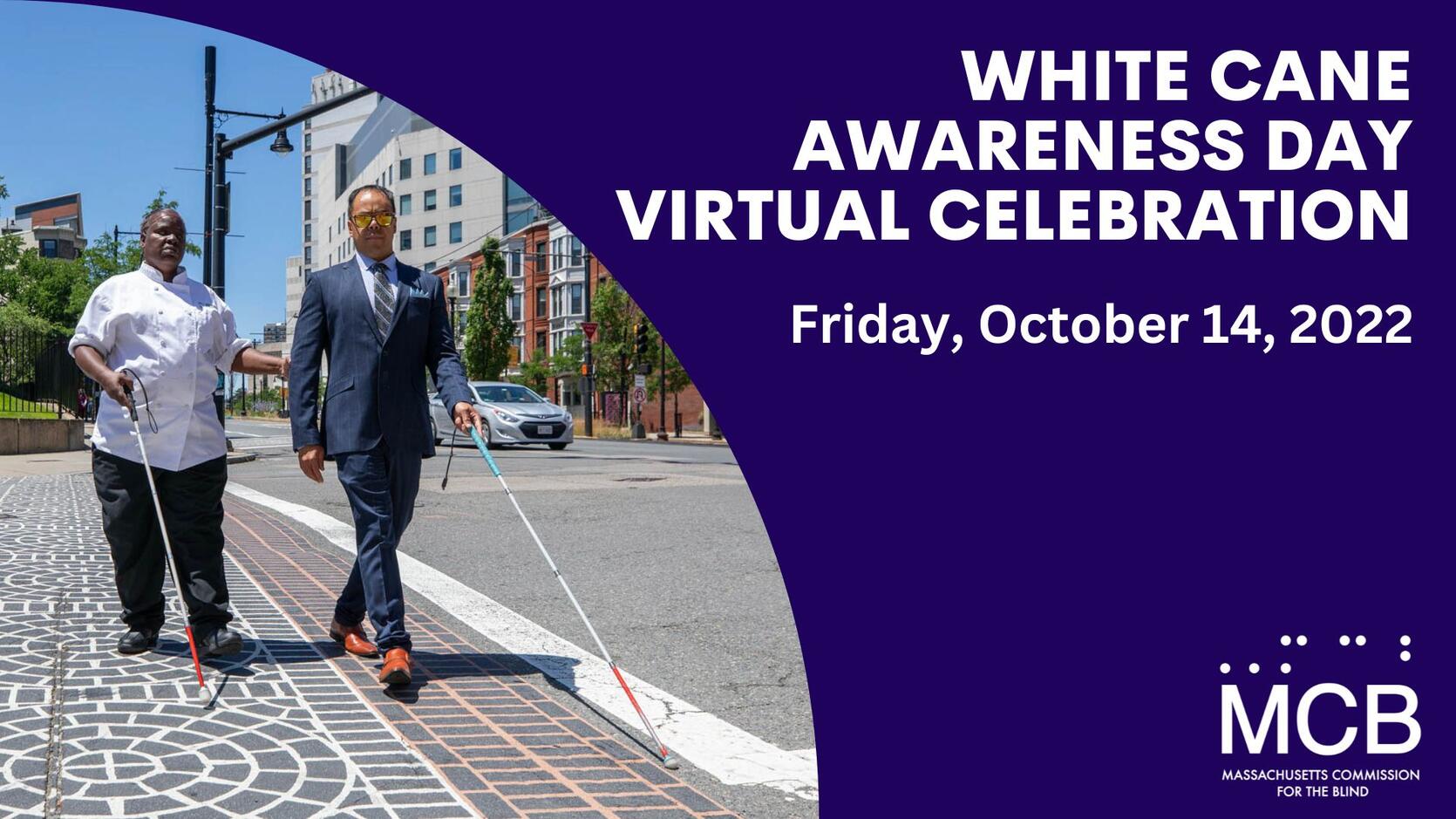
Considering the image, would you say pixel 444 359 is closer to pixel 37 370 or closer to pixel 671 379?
pixel 37 370

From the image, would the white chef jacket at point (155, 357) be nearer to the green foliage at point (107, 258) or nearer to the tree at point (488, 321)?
the green foliage at point (107, 258)

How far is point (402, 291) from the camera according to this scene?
5285mm

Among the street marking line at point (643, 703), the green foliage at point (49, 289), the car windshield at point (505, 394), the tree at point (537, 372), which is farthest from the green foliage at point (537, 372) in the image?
the street marking line at point (643, 703)

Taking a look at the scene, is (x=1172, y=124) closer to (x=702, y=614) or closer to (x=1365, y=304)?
(x=1365, y=304)

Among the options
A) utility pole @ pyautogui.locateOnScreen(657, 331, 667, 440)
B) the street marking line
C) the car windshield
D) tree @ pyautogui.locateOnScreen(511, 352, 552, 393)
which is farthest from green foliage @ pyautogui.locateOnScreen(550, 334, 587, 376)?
the street marking line

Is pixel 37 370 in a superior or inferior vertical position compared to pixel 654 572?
superior

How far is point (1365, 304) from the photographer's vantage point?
4.25 meters

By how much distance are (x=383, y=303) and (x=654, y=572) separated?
13.0 ft

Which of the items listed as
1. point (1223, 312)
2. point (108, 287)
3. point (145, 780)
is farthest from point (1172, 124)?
point (108, 287)

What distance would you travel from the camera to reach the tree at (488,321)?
7212 cm

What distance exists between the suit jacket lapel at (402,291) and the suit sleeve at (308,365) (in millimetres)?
280

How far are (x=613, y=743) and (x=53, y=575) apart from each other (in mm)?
4720

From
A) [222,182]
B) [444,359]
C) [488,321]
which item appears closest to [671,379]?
[488,321]

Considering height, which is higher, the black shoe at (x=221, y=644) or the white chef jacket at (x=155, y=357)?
the white chef jacket at (x=155, y=357)
